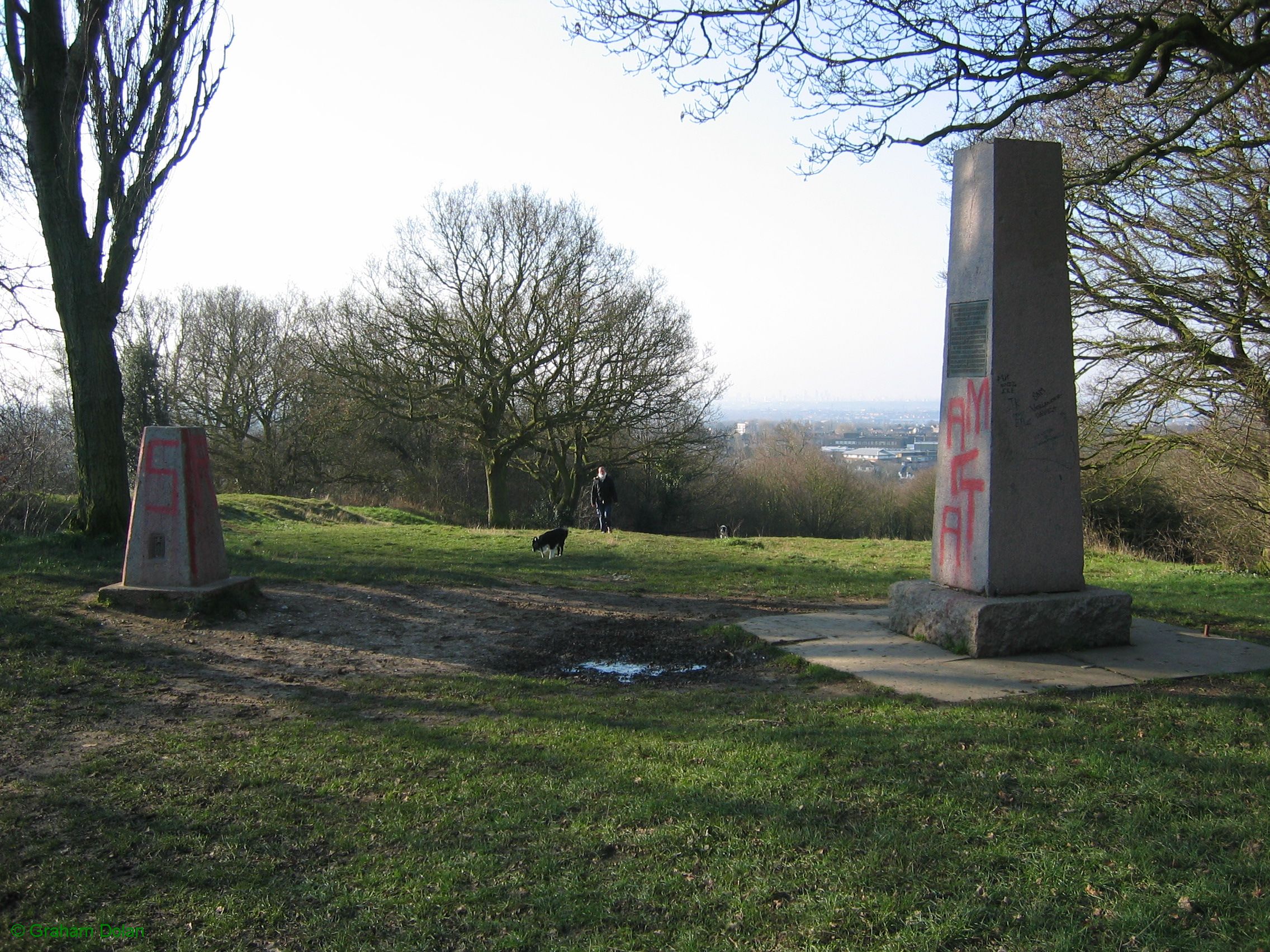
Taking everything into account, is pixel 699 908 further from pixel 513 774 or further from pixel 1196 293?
pixel 1196 293

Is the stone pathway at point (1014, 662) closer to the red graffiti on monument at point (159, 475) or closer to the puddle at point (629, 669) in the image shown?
the puddle at point (629, 669)

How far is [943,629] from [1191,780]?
Result: 2.77 m

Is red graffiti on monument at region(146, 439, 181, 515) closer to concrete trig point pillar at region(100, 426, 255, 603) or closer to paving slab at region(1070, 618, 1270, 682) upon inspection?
concrete trig point pillar at region(100, 426, 255, 603)

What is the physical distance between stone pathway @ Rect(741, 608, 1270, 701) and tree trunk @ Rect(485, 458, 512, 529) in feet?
73.9

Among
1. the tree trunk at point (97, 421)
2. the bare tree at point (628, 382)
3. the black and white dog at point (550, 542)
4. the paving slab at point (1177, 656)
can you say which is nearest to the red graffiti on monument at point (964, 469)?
the paving slab at point (1177, 656)

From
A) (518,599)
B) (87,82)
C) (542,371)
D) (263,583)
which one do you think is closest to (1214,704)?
(518,599)

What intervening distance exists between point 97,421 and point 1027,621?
1023 centimetres

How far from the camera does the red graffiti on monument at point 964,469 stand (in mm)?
6449

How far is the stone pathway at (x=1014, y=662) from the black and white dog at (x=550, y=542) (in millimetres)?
7474

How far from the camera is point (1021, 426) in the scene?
6410 millimetres

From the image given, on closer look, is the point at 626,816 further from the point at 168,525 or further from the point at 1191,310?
the point at 1191,310

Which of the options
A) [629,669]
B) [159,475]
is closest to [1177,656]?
[629,669]

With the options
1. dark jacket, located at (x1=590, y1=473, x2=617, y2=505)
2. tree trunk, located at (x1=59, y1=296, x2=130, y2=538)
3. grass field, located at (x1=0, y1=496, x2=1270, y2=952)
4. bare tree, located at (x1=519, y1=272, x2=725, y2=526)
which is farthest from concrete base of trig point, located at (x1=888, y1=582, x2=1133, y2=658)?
bare tree, located at (x1=519, y1=272, x2=725, y2=526)

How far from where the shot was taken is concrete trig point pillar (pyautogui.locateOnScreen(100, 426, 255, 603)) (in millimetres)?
8031
